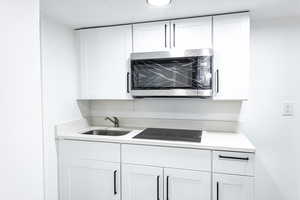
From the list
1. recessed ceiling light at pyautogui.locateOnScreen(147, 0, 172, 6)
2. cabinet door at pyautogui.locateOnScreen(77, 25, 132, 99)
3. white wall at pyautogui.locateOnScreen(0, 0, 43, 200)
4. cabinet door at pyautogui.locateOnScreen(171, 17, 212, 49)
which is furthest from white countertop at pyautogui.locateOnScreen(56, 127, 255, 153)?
recessed ceiling light at pyautogui.locateOnScreen(147, 0, 172, 6)

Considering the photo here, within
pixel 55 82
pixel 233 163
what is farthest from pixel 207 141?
pixel 55 82

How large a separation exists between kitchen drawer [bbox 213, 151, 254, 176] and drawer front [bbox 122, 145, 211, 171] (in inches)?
2.4

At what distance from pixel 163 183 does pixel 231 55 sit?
1.26 m

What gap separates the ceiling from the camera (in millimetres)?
1501

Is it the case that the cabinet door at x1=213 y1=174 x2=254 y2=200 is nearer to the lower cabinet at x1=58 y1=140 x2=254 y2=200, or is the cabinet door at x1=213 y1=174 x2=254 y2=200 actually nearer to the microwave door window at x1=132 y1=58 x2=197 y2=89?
the lower cabinet at x1=58 y1=140 x2=254 y2=200

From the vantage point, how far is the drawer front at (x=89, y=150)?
1745 millimetres

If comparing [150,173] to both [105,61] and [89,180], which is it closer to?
[89,180]

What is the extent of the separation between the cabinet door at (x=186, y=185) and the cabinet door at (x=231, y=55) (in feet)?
2.37

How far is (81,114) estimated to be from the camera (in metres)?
2.28

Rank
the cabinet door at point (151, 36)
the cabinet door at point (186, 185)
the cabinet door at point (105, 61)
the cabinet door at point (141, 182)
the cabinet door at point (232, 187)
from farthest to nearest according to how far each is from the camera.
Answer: the cabinet door at point (105, 61)
the cabinet door at point (151, 36)
the cabinet door at point (141, 182)
the cabinet door at point (186, 185)
the cabinet door at point (232, 187)

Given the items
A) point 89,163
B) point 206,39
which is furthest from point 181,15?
point 89,163

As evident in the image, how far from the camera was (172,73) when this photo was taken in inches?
70.6

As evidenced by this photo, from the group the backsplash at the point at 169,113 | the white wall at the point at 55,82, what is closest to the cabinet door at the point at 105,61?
the white wall at the point at 55,82

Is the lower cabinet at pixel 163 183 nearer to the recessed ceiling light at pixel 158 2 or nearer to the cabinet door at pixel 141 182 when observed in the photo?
the cabinet door at pixel 141 182
